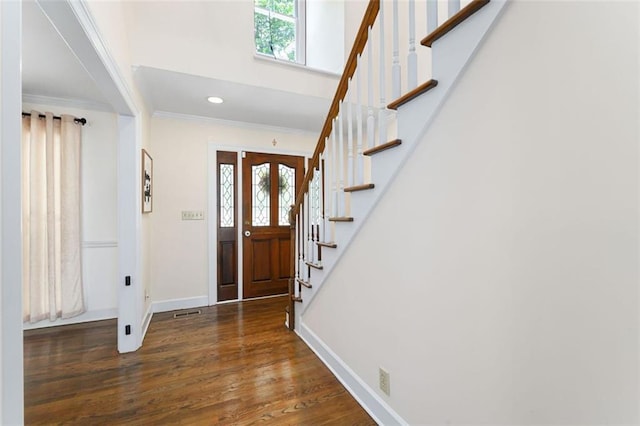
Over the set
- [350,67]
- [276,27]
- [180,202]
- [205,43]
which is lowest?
[180,202]

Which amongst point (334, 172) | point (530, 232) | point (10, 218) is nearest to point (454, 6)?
point (530, 232)

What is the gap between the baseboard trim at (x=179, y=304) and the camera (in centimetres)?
332

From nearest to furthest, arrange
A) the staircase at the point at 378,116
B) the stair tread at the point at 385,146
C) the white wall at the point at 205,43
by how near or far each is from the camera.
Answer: the staircase at the point at 378,116
the stair tread at the point at 385,146
the white wall at the point at 205,43

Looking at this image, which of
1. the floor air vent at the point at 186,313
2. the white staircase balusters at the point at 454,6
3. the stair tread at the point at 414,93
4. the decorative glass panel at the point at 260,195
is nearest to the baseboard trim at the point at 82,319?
the floor air vent at the point at 186,313

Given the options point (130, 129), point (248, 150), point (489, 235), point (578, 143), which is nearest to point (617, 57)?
point (578, 143)

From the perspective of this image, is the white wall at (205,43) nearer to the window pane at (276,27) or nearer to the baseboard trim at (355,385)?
the window pane at (276,27)

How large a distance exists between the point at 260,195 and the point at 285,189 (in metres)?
0.36

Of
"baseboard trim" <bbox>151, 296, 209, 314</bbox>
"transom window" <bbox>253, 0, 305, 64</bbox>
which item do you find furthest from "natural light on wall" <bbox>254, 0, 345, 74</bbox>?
"baseboard trim" <bbox>151, 296, 209, 314</bbox>

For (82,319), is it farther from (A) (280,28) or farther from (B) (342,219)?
(A) (280,28)

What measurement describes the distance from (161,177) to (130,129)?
1.02 meters

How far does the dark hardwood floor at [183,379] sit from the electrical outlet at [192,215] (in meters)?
1.22

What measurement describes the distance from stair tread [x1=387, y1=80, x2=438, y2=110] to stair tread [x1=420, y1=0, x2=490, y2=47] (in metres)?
0.17

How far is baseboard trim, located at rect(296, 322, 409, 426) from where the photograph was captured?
152 centimetres

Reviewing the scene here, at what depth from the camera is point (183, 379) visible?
2.01 metres
